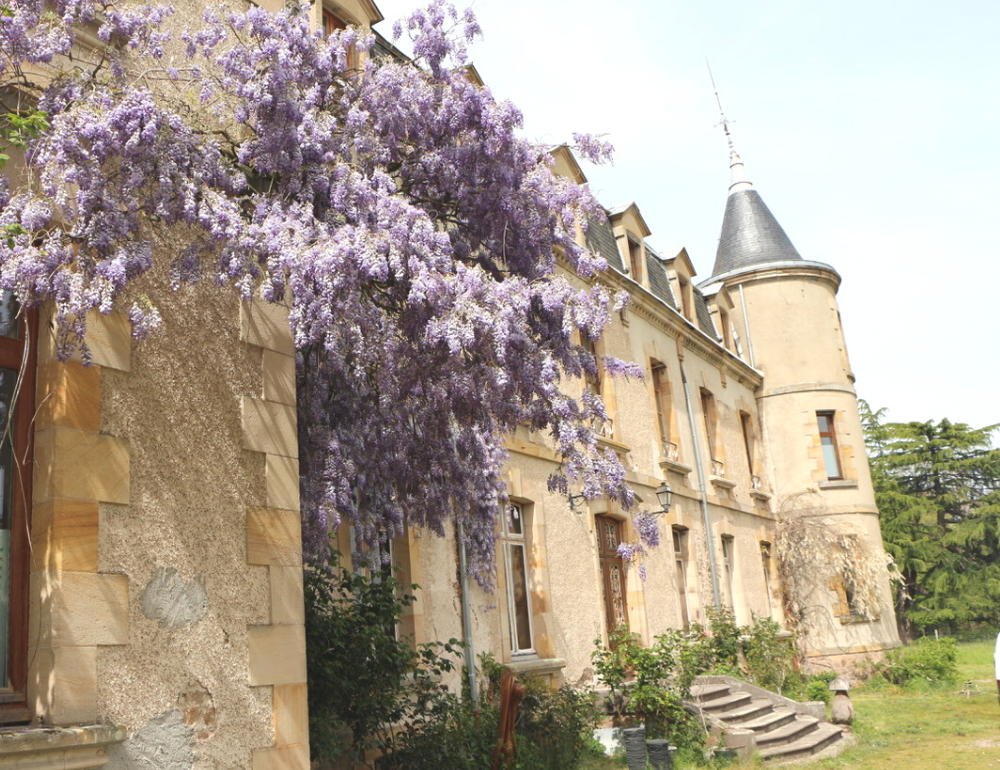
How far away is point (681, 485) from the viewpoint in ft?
51.0

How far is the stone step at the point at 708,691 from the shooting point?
12259 mm

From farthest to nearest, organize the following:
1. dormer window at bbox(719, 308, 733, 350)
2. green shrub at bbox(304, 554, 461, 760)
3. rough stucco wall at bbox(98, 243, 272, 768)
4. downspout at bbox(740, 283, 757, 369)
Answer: downspout at bbox(740, 283, 757, 369), dormer window at bbox(719, 308, 733, 350), green shrub at bbox(304, 554, 461, 760), rough stucco wall at bbox(98, 243, 272, 768)

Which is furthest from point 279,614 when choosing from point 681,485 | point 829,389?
point 829,389

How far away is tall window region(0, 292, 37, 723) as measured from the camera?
385 cm

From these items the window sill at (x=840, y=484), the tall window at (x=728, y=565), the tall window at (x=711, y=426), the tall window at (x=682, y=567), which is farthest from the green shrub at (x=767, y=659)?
the window sill at (x=840, y=484)

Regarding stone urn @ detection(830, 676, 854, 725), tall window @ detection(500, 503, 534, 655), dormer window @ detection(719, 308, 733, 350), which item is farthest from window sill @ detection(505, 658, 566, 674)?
dormer window @ detection(719, 308, 733, 350)

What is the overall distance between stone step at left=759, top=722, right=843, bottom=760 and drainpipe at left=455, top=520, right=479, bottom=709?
160 inches

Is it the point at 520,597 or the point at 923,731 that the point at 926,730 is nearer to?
the point at 923,731

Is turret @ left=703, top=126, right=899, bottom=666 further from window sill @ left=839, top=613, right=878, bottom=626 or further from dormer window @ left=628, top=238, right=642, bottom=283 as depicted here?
dormer window @ left=628, top=238, right=642, bottom=283

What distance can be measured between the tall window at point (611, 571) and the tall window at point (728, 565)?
14.5ft

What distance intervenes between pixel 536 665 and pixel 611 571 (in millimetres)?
3048

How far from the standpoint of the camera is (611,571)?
12.9m

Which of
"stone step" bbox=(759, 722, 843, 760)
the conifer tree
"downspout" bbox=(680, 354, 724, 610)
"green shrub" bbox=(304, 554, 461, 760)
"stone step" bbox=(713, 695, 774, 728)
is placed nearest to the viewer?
"green shrub" bbox=(304, 554, 461, 760)

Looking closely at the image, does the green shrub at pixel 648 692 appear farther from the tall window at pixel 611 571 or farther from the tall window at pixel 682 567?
the tall window at pixel 682 567
